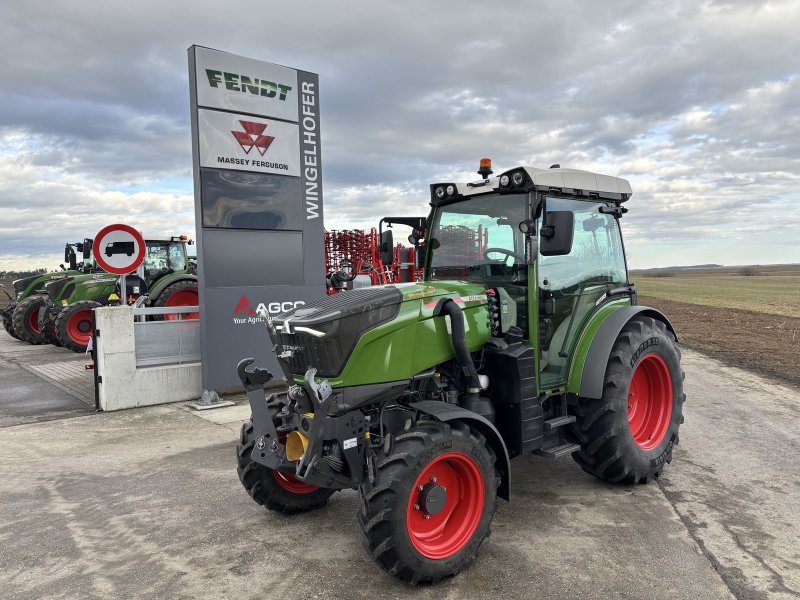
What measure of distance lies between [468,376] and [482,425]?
1.28ft

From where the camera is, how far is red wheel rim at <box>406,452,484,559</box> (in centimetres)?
315

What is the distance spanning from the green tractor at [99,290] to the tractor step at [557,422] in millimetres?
8698

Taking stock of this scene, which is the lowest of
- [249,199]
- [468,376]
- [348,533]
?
[348,533]

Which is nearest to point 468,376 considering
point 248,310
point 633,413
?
point 633,413

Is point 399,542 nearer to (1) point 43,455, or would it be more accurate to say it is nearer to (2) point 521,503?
(2) point 521,503

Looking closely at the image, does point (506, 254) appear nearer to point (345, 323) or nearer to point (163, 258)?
point (345, 323)

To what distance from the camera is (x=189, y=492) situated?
4.46 metres

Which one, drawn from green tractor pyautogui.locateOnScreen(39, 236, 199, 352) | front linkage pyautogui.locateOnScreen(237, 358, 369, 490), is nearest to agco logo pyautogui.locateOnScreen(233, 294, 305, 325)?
green tractor pyautogui.locateOnScreen(39, 236, 199, 352)

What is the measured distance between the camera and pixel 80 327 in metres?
12.2

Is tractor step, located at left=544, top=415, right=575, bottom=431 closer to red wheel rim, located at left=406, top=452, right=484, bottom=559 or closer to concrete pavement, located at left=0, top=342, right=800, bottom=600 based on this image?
concrete pavement, located at left=0, top=342, right=800, bottom=600

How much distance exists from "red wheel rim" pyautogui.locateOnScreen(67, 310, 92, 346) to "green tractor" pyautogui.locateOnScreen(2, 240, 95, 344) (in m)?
2.03

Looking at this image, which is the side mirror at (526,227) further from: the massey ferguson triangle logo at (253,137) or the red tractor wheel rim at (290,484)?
the massey ferguson triangle logo at (253,137)

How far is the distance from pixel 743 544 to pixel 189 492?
380 cm

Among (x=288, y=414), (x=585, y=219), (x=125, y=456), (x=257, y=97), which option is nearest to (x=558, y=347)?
(x=585, y=219)
